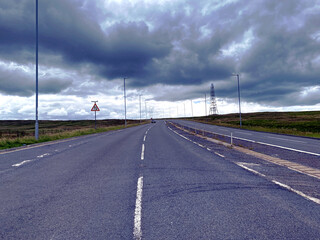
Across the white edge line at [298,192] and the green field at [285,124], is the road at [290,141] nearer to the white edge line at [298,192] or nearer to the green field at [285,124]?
the green field at [285,124]

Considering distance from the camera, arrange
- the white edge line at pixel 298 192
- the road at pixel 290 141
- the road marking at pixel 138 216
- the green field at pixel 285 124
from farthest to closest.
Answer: the green field at pixel 285 124
the road at pixel 290 141
the white edge line at pixel 298 192
the road marking at pixel 138 216

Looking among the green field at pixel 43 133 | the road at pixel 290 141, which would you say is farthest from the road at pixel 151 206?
the green field at pixel 43 133

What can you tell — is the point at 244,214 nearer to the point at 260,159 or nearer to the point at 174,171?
the point at 174,171

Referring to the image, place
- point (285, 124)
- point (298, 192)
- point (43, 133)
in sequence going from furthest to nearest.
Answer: point (285, 124)
point (43, 133)
point (298, 192)

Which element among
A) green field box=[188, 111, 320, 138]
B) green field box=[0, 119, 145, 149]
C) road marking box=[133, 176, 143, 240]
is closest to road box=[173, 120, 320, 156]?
green field box=[188, 111, 320, 138]

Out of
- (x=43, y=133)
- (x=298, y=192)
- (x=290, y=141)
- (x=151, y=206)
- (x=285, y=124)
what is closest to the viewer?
(x=151, y=206)

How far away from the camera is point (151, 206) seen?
432cm

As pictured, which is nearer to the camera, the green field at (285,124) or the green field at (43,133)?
the green field at (43,133)

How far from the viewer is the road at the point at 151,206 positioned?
11.0 ft

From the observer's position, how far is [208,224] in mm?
3553

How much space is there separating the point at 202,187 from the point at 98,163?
4.79 m

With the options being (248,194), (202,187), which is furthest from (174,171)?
(248,194)

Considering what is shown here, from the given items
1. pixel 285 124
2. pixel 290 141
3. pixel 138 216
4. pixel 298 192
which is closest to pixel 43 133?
pixel 290 141

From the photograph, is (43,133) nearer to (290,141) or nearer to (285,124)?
(290,141)
